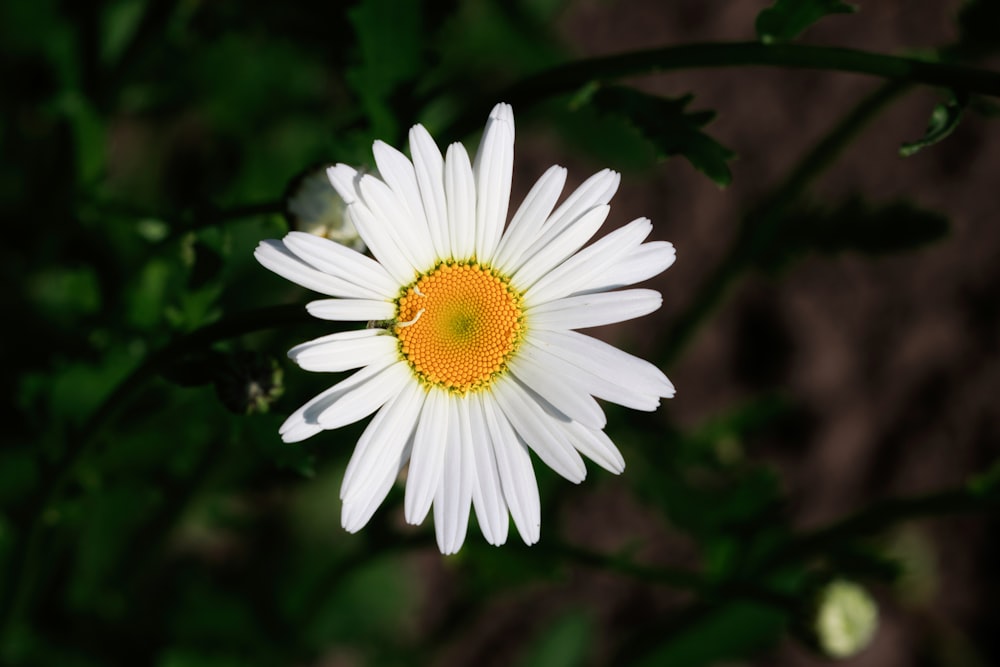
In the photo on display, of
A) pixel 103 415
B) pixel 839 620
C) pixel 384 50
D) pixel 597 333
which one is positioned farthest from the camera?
pixel 597 333

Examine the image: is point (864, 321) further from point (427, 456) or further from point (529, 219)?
point (427, 456)

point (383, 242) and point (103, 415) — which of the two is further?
point (103, 415)

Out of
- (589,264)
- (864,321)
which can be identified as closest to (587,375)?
(589,264)

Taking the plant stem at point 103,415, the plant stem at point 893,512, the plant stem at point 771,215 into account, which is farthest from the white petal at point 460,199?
the plant stem at point 893,512

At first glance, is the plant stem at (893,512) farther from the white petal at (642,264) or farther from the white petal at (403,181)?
the white petal at (403,181)

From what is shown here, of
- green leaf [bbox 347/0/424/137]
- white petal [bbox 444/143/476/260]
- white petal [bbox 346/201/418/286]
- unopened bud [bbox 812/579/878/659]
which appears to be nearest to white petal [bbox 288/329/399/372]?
white petal [bbox 346/201/418/286]

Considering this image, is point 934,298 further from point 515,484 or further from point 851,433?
point 515,484

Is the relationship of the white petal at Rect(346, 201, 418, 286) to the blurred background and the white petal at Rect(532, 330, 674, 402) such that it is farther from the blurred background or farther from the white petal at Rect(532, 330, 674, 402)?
the white petal at Rect(532, 330, 674, 402)
